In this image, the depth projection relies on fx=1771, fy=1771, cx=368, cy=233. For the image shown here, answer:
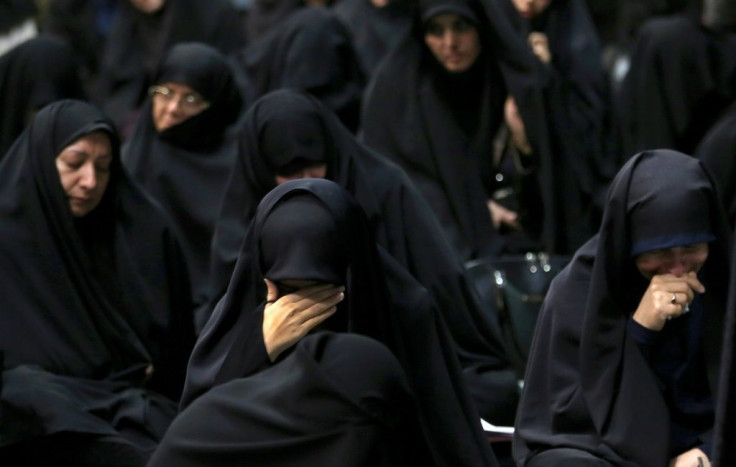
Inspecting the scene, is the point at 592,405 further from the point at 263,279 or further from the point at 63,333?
the point at 63,333

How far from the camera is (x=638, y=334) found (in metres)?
4.27

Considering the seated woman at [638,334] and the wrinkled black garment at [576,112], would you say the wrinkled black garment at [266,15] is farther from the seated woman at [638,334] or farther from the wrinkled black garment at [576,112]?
the seated woman at [638,334]

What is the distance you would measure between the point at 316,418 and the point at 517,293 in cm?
248

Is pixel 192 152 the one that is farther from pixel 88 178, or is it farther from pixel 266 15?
pixel 266 15

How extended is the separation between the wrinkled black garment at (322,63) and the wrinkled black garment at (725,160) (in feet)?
6.15

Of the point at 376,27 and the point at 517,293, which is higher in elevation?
the point at 376,27

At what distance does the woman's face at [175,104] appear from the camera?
7.02 meters

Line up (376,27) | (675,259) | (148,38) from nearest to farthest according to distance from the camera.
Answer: (675,259), (376,27), (148,38)

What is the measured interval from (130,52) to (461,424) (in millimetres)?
5412

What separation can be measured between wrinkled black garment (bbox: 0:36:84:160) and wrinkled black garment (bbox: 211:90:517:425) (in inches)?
82.4

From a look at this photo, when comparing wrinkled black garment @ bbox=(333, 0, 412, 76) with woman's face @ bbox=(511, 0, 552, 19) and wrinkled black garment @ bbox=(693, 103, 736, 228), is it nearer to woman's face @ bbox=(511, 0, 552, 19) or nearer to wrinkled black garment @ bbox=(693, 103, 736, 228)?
woman's face @ bbox=(511, 0, 552, 19)

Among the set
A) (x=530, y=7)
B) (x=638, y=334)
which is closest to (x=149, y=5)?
(x=530, y=7)

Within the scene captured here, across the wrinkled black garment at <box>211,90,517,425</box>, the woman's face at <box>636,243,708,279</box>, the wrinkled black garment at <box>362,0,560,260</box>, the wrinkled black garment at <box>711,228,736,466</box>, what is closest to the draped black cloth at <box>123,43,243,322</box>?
the wrinkled black garment at <box>362,0,560,260</box>

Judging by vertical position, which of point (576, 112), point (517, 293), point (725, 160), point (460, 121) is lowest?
point (517, 293)
